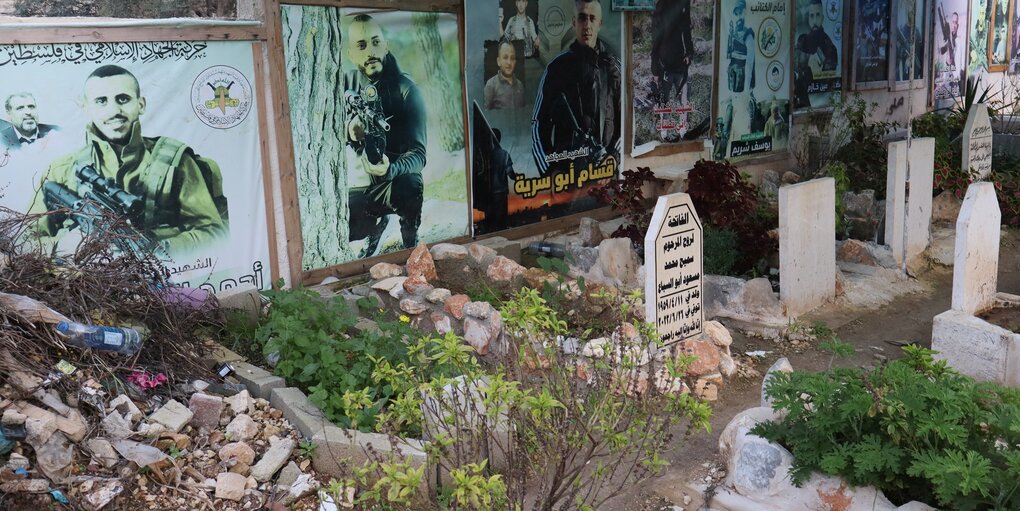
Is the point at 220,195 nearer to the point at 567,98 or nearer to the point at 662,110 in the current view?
the point at 567,98

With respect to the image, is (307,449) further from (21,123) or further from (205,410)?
(21,123)

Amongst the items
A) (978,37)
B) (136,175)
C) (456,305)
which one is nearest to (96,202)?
(136,175)

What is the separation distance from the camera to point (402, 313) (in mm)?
6852

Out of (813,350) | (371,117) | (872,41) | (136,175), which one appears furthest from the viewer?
(872,41)

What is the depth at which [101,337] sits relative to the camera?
4578mm

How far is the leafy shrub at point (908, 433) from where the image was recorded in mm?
3518

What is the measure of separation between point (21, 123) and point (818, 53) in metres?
11.0

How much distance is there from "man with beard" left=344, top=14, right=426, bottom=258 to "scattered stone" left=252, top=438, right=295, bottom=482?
11.2ft

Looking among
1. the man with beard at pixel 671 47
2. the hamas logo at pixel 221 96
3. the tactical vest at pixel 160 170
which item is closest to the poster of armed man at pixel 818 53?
the man with beard at pixel 671 47

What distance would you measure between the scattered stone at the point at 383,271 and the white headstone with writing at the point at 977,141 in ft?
22.0

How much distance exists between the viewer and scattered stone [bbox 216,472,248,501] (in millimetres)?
4188

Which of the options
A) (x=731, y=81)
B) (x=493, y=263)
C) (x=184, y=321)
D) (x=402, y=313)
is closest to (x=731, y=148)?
(x=731, y=81)

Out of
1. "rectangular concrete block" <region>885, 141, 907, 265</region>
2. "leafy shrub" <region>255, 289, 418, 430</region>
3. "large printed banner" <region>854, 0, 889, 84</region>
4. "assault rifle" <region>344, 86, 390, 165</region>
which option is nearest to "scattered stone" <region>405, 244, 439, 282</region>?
"assault rifle" <region>344, 86, 390, 165</region>

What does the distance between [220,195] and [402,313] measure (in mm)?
1613
